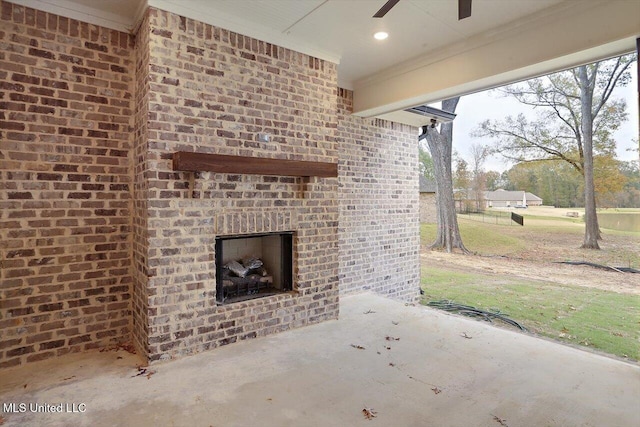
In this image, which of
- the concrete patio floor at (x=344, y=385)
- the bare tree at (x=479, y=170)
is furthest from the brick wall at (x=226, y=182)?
the bare tree at (x=479, y=170)

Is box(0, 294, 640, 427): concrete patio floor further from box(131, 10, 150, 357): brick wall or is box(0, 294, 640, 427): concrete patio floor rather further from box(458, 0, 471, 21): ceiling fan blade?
box(458, 0, 471, 21): ceiling fan blade

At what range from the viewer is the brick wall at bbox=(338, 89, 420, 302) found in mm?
4918

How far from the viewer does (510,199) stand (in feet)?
26.2

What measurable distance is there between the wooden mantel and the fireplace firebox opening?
69cm

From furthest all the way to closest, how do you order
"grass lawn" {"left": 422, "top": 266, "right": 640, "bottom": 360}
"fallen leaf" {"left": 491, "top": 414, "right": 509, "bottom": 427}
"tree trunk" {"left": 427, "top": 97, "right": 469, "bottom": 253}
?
"tree trunk" {"left": 427, "top": 97, "right": 469, "bottom": 253} → "grass lawn" {"left": 422, "top": 266, "right": 640, "bottom": 360} → "fallen leaf" {"left": 491, "top": 414, "right": 509, "bottom": 427}

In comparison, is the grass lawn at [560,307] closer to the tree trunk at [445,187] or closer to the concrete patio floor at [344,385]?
the tree trunk at [445,187]

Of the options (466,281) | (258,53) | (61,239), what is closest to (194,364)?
(61,239)

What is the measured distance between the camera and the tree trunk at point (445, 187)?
A: 949 cm

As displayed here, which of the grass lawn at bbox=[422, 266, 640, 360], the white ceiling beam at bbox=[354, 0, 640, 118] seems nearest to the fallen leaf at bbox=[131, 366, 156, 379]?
the white ceiling beam at bbox=[354, 0, 640, 118]

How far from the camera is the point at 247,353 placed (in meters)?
2.90

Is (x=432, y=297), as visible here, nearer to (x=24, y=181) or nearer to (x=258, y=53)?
(x=258, y=53)

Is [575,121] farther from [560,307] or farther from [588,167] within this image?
[560,307]

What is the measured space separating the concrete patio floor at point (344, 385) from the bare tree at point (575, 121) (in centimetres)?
558

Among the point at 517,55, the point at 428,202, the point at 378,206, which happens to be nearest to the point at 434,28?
the point at 517,55
